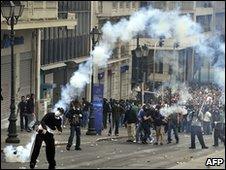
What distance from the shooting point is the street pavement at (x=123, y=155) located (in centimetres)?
1697

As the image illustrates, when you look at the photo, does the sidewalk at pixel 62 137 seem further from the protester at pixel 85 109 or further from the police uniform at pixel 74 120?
the protester at pixel 85 109

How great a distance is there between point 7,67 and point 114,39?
46.5 ft

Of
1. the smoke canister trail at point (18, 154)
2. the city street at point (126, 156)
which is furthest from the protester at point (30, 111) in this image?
the smoke canister trail at point (18, 154)

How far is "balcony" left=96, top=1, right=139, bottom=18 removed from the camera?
44.3 meters

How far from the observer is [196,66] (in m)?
59.5

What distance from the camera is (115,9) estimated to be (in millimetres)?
44875

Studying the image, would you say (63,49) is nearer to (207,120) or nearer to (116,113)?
(116,113)

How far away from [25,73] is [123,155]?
1565cm

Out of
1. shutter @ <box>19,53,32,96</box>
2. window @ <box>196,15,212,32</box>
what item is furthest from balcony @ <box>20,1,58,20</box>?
window @ <box>196,15,212,32</box>

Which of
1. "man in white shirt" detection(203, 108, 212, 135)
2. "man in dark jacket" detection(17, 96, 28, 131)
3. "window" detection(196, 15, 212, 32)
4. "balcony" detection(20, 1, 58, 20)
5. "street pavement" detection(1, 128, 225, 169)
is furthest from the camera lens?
"window" detection(196, 15, 212, 32)

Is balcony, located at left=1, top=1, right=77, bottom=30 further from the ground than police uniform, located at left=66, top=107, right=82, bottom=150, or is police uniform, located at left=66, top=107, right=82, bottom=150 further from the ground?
balcony, located at left=1, top=1, right=77, bottom=30

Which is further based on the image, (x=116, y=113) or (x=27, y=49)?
(x=27, y=49)

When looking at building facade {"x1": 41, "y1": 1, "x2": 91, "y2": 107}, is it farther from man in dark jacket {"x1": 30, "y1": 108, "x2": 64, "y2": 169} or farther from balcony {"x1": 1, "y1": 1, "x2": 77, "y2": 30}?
man in dark jacket {"x1": 30, "y1": 108, "x2": 64, "y2": 169}

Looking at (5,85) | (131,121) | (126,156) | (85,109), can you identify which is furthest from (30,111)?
(126,156)
